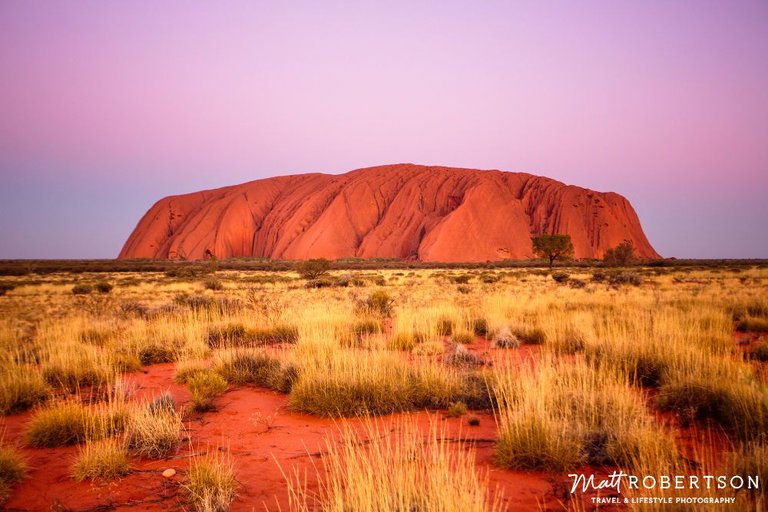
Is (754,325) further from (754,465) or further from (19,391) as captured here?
(19,391)

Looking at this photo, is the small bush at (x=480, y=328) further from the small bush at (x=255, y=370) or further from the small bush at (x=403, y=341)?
the small bush at (x=255, y=370)

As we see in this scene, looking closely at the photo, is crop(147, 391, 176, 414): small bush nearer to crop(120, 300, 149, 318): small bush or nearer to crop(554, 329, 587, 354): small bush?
crop(554, 329, 587, 354): small bush

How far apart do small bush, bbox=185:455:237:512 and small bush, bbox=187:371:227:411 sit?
203 cm

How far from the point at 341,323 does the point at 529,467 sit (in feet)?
20.8

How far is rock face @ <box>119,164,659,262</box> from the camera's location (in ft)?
269

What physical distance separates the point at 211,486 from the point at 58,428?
2438 millimetres

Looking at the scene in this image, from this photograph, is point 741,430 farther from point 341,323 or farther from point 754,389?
point 341,323

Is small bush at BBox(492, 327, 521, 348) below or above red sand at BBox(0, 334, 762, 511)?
above

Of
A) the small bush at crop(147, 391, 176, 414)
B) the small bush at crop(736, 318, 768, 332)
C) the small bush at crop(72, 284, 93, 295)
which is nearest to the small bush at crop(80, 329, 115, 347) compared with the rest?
the small bush at crop(147, 391, 176, 414)

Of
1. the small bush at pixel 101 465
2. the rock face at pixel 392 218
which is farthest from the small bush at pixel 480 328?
the rock face at pixel 392 218

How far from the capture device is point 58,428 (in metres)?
4.43

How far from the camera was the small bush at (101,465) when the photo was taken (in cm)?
354

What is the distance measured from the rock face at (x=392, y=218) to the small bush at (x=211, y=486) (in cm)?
7265

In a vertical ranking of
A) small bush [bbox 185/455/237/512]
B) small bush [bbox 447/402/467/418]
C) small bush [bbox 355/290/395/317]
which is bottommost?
small bush [bbox 447/402/467/418]
